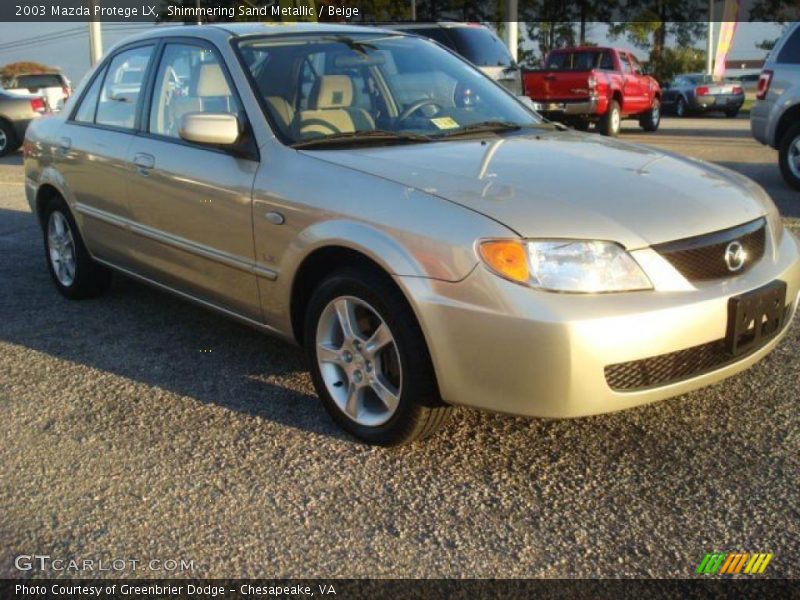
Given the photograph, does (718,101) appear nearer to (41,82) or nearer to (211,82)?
(41,82)

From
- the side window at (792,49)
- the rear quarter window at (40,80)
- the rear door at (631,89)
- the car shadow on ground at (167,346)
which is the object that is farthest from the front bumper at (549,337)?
the rear quarter window at (40,80)

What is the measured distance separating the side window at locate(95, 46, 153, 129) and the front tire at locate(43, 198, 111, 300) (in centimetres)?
72

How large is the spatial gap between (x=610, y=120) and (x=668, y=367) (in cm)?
1505

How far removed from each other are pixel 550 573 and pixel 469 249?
104 centimetres

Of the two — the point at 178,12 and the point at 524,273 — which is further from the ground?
the point at 178,12

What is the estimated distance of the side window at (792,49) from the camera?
373 inches

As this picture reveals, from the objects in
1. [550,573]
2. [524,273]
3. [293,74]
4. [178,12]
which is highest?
[178,12]

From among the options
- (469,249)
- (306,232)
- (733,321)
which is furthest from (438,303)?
(733,321)

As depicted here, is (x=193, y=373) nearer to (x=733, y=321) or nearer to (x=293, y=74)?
(x=293, y=74)

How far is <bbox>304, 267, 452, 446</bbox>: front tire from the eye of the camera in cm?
325

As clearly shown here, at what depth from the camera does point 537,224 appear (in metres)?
3.07

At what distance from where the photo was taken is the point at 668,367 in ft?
10.3

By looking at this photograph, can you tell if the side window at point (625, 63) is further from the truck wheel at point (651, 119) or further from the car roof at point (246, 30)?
the car roof at point (246, 30)

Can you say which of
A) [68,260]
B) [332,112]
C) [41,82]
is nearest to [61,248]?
[68,260]
